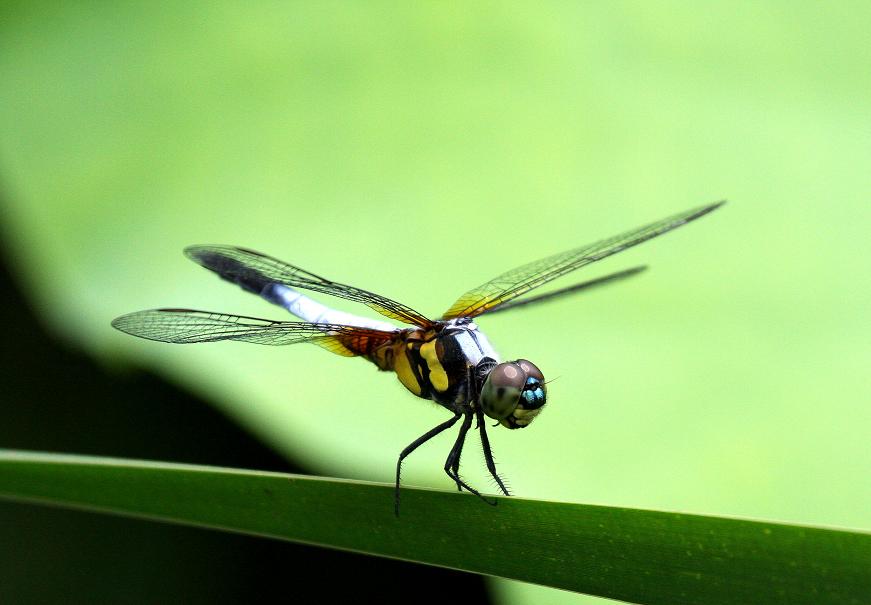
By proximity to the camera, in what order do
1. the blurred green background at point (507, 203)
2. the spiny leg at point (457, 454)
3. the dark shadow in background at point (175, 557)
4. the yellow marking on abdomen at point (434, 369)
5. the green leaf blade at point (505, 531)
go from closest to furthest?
the green leaf blade at point (505, 531) < the spiny leg at point (457, 454) < the yellow marking on abdomen at point (434, 369) < the blurred green background at point (507, 203) < the dark shadow in background at point (175, 557)

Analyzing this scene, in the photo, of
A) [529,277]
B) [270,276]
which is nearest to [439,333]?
[529,277]

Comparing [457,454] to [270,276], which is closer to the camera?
[457,454]

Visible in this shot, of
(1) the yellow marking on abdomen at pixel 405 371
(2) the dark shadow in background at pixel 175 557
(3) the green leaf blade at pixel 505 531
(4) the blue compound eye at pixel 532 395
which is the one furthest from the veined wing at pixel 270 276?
(2) the dark shadow in background at pixel 175 557

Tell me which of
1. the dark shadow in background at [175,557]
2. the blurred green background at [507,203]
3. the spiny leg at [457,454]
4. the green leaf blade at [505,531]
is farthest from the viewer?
the dark shadow in background at [175,557]

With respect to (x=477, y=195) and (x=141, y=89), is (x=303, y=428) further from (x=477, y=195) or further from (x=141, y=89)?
(x=141, y=89)

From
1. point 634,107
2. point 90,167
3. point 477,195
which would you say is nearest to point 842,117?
point 634,107

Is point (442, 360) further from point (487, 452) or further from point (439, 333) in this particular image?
point (487, 452)

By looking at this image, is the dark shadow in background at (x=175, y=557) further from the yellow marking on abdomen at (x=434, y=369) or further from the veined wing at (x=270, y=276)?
the yellow marking on abdomen at (x=434, y=369)
